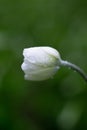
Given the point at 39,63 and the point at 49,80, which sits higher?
the point at 39,63

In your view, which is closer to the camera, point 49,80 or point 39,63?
point 39,63

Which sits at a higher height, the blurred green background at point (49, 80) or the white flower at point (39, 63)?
the white flower at point (39, 63)

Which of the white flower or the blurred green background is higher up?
the white flower

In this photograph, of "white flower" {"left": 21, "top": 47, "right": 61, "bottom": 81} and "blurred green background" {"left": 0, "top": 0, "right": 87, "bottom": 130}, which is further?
"blurred green background" {"left": 0, "top": 0, "right": 87, "bottom": 130}

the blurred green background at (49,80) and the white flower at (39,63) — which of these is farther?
the blurred green background at (49,80)
